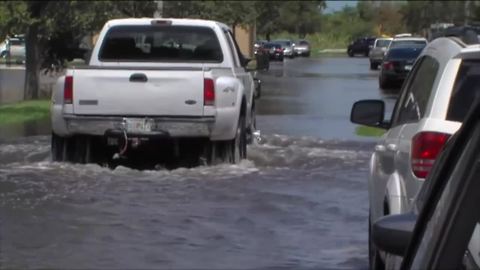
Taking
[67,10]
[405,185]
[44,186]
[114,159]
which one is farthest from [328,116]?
[405,185]

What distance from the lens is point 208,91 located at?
44.0 feet

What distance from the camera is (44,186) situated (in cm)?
1288

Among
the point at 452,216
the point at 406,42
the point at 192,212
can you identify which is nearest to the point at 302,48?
the point at 406,42

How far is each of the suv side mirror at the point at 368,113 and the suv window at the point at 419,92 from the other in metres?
0.60

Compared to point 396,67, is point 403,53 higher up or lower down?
higher up

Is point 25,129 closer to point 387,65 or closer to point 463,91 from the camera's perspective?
point 463,91

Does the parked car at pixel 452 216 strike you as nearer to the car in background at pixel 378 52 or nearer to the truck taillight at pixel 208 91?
the truck taillight at pixel 208 91

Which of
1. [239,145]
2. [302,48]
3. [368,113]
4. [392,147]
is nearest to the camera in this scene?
[392,147]

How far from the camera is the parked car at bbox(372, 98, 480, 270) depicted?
3.21 meters

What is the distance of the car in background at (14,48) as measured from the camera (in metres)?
28.5

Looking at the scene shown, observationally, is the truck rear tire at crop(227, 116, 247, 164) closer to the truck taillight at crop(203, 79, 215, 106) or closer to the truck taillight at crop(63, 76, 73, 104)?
the truck taillight at crop(203, 79, 215, 106)

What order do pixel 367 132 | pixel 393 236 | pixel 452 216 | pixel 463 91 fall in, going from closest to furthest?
1. pixel 452 216
2. pixel 393 236
3. pixel 463 91
4. pixel 367 132

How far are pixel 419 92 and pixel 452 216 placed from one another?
4.38 meters

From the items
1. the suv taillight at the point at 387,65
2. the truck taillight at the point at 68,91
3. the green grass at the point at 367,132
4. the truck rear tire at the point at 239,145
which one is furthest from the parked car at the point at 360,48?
the truck taillight at the point at 68,91
